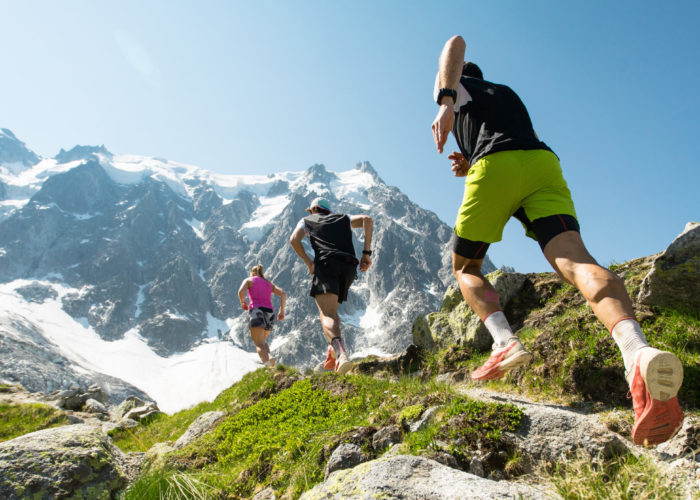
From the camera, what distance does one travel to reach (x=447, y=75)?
374 centimetres

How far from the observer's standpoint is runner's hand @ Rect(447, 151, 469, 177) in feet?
15.2

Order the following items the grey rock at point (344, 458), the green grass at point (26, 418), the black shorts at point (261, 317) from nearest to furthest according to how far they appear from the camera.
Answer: the grey rock at point (344, 458), the green grass at point (26, 418), the black shorts at point (261, 317)

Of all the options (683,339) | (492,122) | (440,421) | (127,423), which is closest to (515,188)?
(492,122)

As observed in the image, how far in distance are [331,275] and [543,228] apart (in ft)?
12.9

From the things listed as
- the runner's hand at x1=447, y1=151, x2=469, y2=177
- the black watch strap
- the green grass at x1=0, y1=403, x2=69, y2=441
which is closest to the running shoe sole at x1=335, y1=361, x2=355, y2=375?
the runner's hand at x1=447, y1=151, x2=469, y2=177

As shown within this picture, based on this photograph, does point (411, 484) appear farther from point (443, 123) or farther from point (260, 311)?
point (260, 311)

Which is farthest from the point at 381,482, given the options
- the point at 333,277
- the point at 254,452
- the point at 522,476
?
the point at 333,277

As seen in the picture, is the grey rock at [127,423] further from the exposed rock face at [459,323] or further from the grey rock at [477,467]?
the grey rock at [477,467]

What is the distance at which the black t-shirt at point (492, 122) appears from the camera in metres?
3.51

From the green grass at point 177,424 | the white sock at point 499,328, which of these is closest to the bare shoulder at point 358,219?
the green grass at point 177,424

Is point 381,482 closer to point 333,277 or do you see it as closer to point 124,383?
point 333,277

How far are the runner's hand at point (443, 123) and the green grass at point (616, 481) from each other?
2726 millimetres

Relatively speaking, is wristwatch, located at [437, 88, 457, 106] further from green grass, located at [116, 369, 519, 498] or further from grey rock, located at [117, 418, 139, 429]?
grey rock, located at [117, 418, 139, 429]

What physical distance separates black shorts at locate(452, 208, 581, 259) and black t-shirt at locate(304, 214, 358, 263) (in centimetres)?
321
